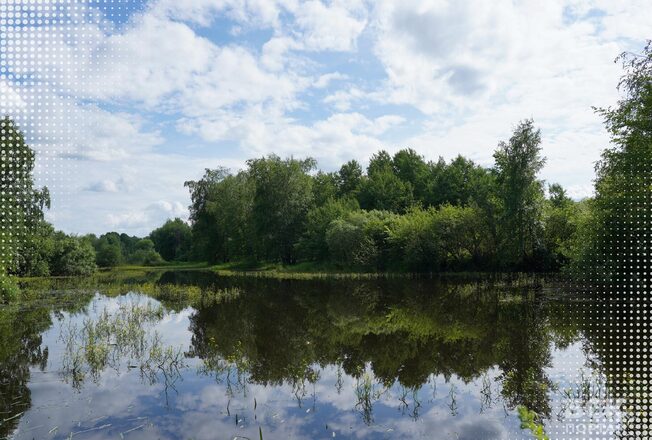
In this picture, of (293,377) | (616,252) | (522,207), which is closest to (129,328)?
(293,377)

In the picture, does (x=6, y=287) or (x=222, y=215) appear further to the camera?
(x=222, y=215)

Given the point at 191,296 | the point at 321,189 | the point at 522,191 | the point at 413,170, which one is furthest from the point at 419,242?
the point at 413,170

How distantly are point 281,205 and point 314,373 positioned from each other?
163ft

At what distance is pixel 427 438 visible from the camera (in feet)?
26.8

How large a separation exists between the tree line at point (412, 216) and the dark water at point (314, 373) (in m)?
4.75

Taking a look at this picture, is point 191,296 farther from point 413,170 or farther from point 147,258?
point 147,258

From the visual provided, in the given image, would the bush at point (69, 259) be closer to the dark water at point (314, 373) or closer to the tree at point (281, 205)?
the tree at point (281, 205)

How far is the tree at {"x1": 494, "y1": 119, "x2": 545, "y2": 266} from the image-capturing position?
38281 millimetres

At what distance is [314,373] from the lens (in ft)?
40.2

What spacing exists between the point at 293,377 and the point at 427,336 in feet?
21.0

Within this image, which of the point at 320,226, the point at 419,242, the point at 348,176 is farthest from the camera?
the point at 348,176

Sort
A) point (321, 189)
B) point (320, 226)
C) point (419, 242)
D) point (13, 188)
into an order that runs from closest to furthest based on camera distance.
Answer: point (13, 188), point (419, 242), point (320, 226), point (321, 189)

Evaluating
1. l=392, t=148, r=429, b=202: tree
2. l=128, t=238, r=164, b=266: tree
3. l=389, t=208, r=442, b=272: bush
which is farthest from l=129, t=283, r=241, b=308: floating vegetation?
l=128, t=238, r=164, b=266: tree

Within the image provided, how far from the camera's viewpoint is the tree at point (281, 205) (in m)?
61.1
